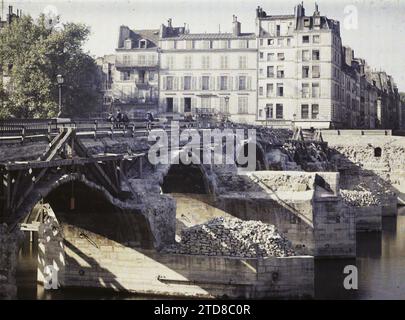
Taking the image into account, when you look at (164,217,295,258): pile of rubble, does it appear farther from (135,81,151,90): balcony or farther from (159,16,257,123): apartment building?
(135,81,151,90): balcony

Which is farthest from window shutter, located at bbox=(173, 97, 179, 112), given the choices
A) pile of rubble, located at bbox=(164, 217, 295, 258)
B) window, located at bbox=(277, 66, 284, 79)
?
pile of rubble, located at bbox=(164, 217, 295, 258)

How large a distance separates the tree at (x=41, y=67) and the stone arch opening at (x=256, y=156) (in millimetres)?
16066

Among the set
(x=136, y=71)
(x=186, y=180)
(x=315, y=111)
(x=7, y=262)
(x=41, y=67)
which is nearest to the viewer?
(x=7, y=262)

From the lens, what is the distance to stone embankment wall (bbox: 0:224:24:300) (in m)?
22.8

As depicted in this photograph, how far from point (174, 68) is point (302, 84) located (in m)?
13.9

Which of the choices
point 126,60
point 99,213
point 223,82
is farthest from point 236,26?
point 99,213

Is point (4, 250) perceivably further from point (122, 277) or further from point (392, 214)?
point (392, 214)

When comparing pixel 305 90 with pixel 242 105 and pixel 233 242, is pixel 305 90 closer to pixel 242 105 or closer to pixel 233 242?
pixel 242 105

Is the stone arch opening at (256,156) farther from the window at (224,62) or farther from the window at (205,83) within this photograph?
the window at (224,62)

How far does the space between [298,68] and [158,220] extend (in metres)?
51.8

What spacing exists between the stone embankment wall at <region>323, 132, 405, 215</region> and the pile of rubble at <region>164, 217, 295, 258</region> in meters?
41.8

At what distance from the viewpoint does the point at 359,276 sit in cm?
3716

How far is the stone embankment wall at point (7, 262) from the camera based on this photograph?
22.8m

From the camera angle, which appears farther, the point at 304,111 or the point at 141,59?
the point at 141,59
